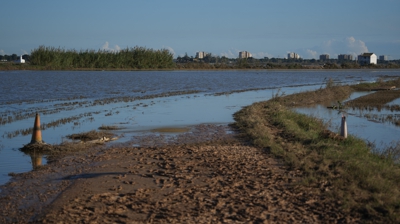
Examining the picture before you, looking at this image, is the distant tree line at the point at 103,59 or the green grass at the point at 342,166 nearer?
the green grass at the point at 342,166

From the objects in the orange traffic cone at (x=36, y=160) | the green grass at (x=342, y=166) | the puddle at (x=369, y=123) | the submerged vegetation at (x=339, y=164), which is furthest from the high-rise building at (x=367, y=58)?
the orange traffic cone at (x=36, y=160)

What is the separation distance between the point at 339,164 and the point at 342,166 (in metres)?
0.17

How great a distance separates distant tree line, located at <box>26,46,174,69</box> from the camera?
92.6m

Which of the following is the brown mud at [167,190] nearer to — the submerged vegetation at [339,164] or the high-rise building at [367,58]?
the submerged vegetation at [339,164]

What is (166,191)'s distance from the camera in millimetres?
9039

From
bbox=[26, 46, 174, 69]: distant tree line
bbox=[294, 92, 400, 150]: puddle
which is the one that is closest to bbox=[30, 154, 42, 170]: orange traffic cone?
bbox=[294, 92, 400, 150]: puddle

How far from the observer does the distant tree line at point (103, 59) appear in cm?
9256

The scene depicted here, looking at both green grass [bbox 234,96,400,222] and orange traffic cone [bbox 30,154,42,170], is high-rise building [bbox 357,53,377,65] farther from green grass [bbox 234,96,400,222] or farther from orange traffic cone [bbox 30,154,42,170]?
orange traffic cone [bbox 30,154,42,170]

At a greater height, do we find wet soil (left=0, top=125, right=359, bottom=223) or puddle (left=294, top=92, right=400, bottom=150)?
wet soil (left=0, top=125, right=359, bottom=223)

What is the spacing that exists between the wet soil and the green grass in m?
0.30

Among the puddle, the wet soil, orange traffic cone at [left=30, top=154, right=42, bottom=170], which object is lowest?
the puddle

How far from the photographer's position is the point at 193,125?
762 inches

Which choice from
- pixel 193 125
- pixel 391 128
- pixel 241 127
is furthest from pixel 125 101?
pixel 391 128

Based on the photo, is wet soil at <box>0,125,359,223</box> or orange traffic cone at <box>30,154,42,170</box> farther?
orange traffic cone at <box>30,154,42,170</box>
